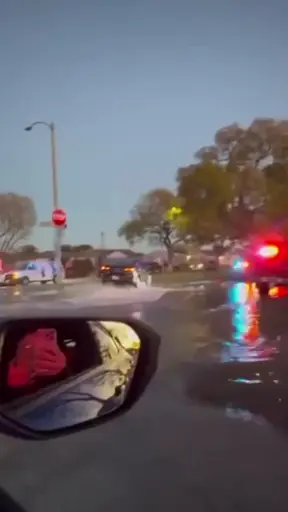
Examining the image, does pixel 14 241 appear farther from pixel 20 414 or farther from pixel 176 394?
pixel 176 394

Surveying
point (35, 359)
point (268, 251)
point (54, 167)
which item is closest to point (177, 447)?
point (35, 359)

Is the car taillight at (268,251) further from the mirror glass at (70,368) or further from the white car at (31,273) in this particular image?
the white car at (31,273)

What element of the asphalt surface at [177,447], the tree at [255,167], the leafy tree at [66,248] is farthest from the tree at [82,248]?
the tree at [255,167]

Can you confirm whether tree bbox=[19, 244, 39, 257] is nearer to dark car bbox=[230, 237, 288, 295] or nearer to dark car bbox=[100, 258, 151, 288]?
dark car bbox=[100, 258, 151, 288]

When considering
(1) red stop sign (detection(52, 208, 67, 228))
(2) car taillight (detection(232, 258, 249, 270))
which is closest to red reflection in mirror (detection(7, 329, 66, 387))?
(1) red stop sign (detection(52, 208, 67, 228))

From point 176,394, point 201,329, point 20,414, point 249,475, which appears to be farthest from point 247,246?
point 20,414
